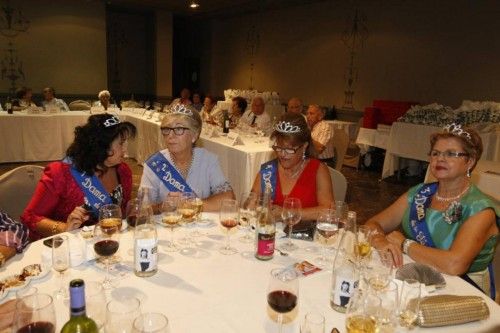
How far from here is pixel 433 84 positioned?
829 cm

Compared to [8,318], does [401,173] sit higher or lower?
lower

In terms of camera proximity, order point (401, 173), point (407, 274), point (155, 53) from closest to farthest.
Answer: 1. point (407, 274)
2. point (401, 173)
3. point (155, 53)

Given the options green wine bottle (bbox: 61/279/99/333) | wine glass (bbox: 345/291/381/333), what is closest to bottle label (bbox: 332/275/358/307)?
wine glass (bbox: 345/291/381/333)

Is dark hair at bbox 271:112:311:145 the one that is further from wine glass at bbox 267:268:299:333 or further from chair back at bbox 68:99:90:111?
chair back at bbox 68:99:90:111

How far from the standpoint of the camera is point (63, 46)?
36.4 ft

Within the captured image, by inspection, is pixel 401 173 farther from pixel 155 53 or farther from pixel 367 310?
pixel 155 53

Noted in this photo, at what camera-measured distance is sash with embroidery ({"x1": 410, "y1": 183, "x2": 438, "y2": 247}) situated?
6.82 feet

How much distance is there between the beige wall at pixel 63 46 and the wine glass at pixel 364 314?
39.1ft

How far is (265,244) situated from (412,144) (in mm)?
5520

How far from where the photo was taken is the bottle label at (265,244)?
5.33 feet

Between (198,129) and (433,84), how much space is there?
722 cm

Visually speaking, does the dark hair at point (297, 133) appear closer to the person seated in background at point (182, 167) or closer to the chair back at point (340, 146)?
the person seated in background at point (182, 167)

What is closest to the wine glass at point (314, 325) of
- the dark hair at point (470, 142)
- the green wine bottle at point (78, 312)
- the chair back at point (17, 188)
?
the green wine bottle at point (78, 312)

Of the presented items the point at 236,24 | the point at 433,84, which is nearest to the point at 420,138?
the point at 433,84
